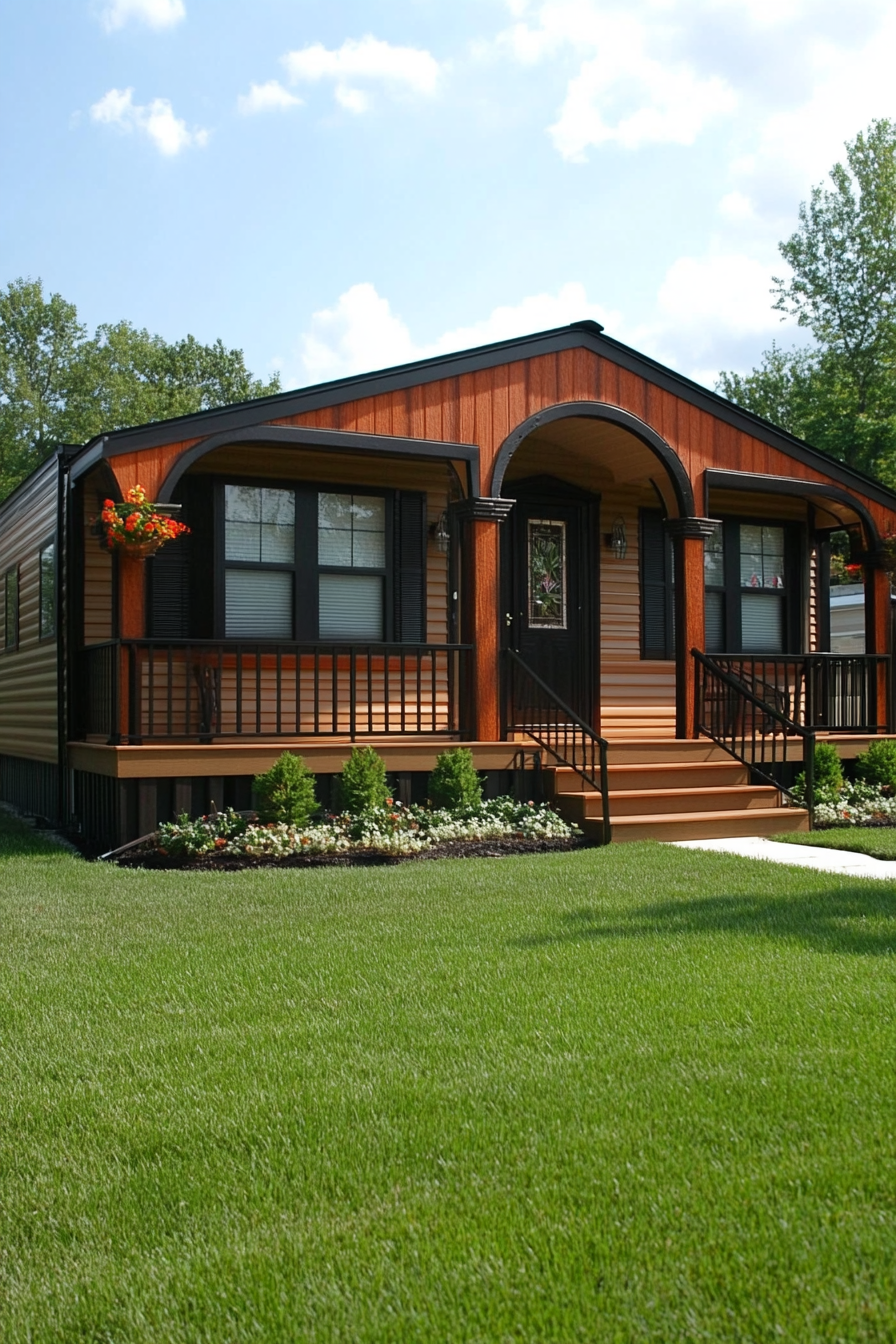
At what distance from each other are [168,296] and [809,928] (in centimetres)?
3486

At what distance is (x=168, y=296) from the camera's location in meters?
36.6

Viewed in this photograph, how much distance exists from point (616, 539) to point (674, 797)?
375cm

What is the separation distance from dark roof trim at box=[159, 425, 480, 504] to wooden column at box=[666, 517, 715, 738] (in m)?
2.17

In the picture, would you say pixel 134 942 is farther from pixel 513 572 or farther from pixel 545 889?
pixel 513 572

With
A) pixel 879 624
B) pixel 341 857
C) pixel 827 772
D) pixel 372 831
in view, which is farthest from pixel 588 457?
pixel 341 857

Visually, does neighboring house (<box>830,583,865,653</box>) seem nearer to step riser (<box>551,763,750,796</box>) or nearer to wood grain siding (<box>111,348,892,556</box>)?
wood grain siding (<box>111,348,892,556</box>)

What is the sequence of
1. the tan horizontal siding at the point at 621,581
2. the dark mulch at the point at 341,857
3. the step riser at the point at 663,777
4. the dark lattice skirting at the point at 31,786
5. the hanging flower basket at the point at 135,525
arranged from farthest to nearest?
1. the tan horizontal siding at the point at 621,581
2. the dark lattice skirting at the point at 31,786
3. the step riser at the point at 663,777
4. the hanging flower basket at the point at 135,525
5. the dark mulch at the point at 341,857

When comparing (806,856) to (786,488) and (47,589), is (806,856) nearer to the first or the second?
(786,488)

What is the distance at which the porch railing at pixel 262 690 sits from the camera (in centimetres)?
929

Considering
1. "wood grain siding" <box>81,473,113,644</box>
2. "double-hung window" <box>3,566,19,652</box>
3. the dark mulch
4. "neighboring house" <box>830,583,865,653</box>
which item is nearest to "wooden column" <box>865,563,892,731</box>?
the dark mulch

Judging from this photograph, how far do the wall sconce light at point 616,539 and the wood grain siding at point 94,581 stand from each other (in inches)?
201

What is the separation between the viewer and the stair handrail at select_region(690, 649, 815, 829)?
10202mm

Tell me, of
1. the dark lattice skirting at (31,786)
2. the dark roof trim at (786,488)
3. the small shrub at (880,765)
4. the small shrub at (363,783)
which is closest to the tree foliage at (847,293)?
the dark roof trim at (786,488)

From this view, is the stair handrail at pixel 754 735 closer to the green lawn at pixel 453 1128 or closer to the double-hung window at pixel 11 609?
the green lawn at pixel 453 1128
